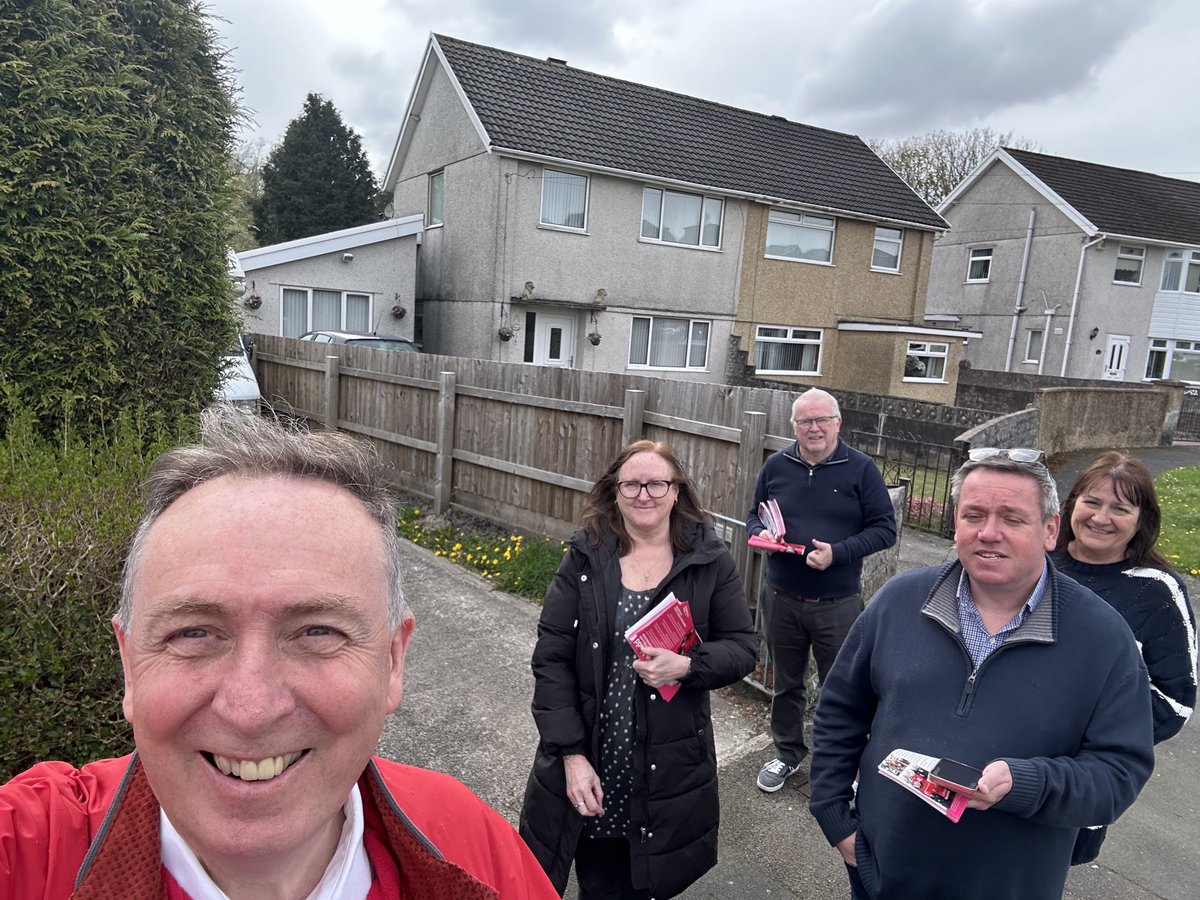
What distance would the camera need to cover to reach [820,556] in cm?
389

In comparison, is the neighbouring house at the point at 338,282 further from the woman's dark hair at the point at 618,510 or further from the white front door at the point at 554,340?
the woman's dark hair at the point at 618,510

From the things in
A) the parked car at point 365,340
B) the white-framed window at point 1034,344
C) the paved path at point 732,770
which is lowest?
the paved path at point 732,770

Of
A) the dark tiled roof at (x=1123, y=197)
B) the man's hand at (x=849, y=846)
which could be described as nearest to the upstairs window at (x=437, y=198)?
the man's hand at (x=849, y=846)

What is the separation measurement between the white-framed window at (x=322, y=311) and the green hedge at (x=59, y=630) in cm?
1462

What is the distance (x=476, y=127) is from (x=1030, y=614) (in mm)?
16658

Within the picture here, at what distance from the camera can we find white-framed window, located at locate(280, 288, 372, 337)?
16.6 m

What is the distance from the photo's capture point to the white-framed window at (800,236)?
20172 mm

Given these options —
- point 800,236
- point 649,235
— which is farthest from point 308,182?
point 800,236

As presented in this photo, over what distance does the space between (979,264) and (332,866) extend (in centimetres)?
3278

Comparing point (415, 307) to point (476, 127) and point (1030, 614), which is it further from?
point (1030, 614)

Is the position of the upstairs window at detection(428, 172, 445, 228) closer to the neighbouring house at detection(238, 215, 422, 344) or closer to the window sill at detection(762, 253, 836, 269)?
the neighbouring house at detection(238, 215, 422, 344)

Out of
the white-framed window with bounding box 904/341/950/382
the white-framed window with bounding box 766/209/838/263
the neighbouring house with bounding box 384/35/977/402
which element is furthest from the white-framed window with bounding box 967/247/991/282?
the white-framed window with bounding box 766/209/838/263

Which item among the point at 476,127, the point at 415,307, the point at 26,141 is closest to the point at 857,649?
the point at 26,141

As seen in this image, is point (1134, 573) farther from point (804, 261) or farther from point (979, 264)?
point (979, 264)
